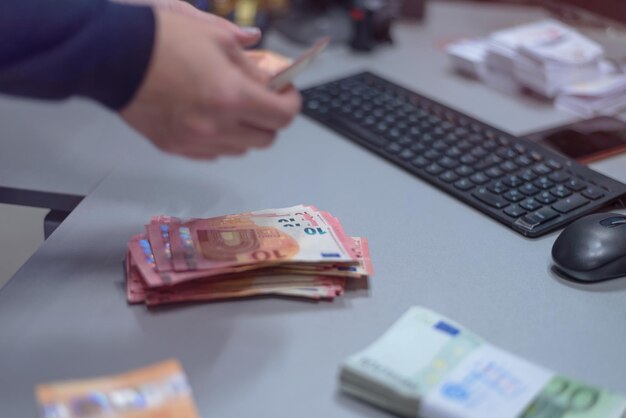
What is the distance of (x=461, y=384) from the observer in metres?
0.60

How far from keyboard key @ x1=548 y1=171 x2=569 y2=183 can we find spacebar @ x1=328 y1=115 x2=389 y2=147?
21cm

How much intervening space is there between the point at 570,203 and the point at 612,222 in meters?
0.09

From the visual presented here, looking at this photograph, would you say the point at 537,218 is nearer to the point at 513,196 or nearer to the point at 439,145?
the point at 513,196

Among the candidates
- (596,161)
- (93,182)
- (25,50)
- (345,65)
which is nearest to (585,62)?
(596,161)

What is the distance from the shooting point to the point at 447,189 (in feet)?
2.97

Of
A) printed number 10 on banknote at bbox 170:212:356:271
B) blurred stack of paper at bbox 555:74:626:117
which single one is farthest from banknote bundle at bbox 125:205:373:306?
blurred stack of paper at bbox 555:74:626:117

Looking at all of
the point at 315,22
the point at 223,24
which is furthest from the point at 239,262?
the point at 315,22

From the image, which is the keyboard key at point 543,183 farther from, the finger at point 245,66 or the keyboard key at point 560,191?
the finger at point 245,66

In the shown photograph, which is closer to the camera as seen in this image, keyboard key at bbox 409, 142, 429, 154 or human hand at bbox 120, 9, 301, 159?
human hand at bbox 120, 9, 301, 159

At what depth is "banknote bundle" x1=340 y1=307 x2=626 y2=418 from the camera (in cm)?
58

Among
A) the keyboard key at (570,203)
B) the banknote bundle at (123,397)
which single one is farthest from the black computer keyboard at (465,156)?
the banknote bundle at (123,397)

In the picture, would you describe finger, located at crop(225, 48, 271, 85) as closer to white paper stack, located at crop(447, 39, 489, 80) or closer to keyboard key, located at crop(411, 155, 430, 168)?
keyboard key, located at crop(411, 155, 430, 168)

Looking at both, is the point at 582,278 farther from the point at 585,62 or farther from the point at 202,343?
the point at 585,62

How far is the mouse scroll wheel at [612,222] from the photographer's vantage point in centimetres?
76
